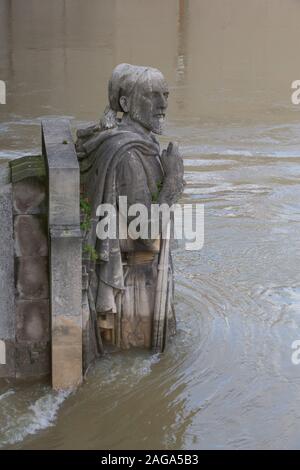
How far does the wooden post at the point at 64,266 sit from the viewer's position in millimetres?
7492

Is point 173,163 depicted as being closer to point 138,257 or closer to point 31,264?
point 138,257

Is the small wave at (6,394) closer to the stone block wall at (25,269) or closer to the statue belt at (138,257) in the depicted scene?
the stone block wall at (25,269)

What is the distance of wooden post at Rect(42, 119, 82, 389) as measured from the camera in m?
7.49

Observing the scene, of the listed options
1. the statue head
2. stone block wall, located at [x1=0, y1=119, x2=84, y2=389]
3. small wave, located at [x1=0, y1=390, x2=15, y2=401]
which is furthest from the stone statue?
small wave, located at [x1=0, y1=390, x2=15, y2=401]

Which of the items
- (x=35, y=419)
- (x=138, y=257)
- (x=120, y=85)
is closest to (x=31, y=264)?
(x=138, y=257)

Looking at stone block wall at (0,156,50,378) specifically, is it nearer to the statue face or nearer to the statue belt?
the statue belt

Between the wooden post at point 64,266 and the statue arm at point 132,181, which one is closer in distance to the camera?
the wooden post at point 64,266

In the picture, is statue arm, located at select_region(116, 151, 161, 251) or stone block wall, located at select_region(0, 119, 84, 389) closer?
stone block wall, located at select_region(0, 119, 84, 389)

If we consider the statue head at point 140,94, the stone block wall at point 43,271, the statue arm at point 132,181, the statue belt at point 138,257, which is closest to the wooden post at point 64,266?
the stone block wall at point 43,271

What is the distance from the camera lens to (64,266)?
→ 756cm

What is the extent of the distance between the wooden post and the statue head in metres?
0.62

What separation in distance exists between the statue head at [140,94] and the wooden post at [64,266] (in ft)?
2.04

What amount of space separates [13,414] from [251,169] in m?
8.41

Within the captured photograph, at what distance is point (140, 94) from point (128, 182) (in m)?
0.75
